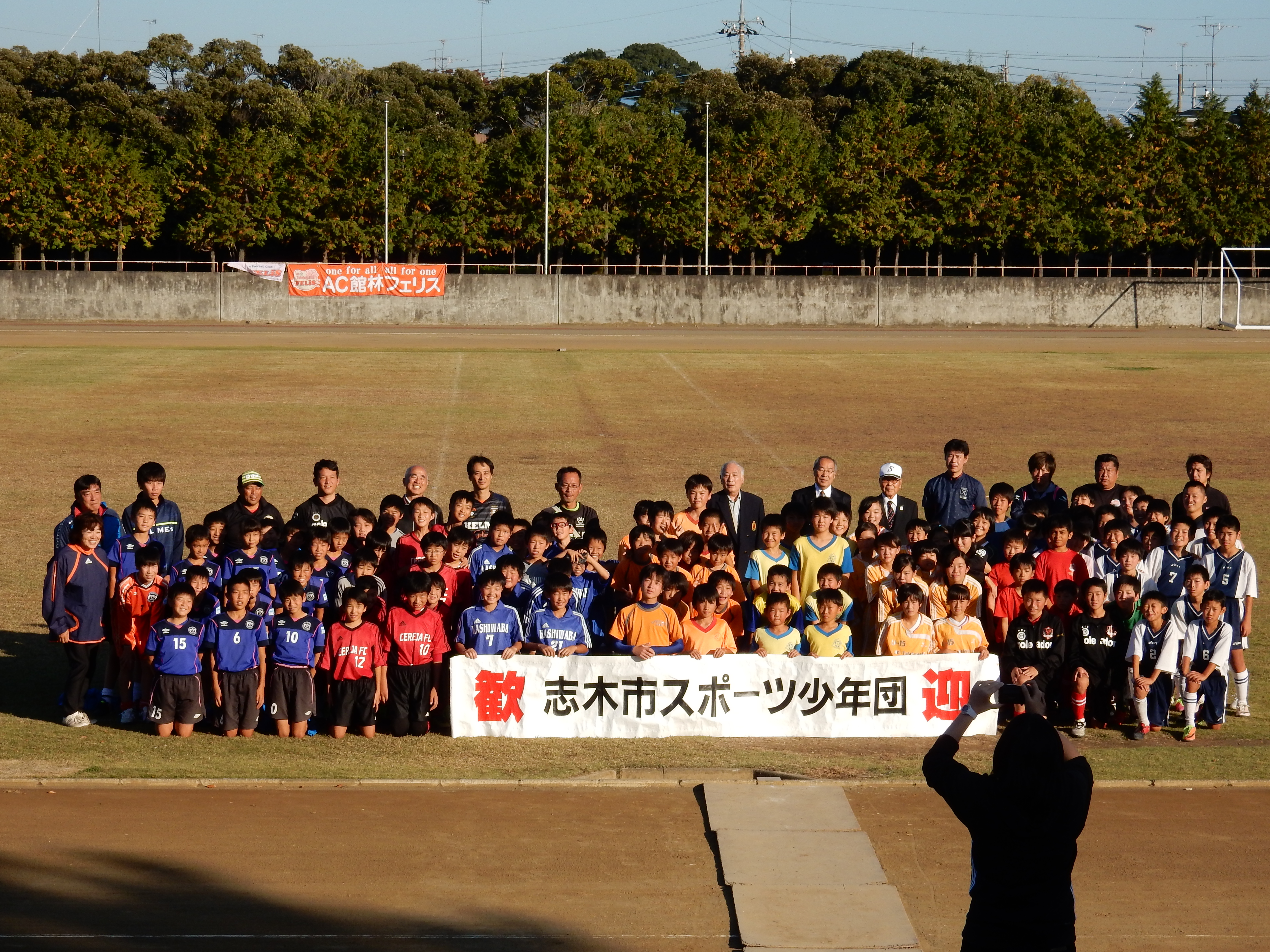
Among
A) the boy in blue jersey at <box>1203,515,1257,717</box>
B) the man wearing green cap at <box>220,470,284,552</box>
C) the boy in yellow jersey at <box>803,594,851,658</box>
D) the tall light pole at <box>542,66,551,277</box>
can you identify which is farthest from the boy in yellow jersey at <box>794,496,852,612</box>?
the tall light pole at <box>542,66,551,277</box>

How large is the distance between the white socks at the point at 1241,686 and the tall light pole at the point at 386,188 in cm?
4751

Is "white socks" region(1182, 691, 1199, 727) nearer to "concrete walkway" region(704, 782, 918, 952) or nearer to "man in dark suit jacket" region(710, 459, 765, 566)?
"concrete walkway" region(704, 782, 918, 952)

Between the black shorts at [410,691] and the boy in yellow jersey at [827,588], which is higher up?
the boy in yellow jersey at [827,588]

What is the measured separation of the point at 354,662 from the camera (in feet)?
29.7

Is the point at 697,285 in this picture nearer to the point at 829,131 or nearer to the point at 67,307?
the point at 67,307

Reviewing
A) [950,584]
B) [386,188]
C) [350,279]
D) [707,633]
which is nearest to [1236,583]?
[950,584]

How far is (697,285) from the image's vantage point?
173 ft

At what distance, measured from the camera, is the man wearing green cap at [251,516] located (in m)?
10.3

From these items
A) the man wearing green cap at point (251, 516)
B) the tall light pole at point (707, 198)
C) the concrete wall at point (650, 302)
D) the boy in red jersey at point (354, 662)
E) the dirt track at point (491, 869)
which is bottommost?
the dirt track at point (491, 869)

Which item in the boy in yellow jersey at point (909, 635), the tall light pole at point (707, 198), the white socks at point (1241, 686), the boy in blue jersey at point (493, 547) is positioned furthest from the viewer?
the tall light pole at point (707, 198)

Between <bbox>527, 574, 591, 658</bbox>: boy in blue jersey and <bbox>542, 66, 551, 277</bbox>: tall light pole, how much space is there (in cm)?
4488

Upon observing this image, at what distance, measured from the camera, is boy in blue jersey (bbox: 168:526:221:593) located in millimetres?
9531

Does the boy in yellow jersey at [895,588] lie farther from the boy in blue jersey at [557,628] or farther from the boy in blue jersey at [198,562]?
the boy in blue jersey at [198,562]

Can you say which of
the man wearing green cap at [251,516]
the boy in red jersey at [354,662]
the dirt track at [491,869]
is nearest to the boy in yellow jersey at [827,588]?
the dirt track at [491,869]
